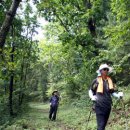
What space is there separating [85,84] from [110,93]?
23.5 meters

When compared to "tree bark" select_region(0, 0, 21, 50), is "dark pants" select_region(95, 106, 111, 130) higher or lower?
lower

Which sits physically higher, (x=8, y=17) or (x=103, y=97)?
(x=8, y=17)

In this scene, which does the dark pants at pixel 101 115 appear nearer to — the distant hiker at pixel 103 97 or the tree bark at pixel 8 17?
the distant hiker at pixel 103 97

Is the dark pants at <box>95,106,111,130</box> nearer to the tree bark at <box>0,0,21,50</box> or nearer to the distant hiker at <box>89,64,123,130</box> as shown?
the distant hiker at <box>89,64,123,130</box>

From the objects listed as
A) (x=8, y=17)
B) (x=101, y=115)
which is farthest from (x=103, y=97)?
(x=8, y=17)

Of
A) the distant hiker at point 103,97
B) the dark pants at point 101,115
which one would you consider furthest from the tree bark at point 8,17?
the dark pants at point 101,115

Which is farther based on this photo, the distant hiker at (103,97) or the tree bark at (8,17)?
the distant hiker at (103,97)

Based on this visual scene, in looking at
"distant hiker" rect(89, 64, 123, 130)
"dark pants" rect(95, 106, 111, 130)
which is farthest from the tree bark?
"dark pants" rect(95, 106, 111, 130)

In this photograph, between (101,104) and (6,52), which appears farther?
(6,52)

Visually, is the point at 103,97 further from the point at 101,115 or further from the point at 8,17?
the point at 8,17

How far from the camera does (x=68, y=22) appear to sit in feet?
90.3

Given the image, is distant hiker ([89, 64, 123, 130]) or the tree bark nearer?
the tree bark

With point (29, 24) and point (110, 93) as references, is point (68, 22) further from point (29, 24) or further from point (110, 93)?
point (110, 93)

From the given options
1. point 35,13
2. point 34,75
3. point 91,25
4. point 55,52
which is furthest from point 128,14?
point 34,75
